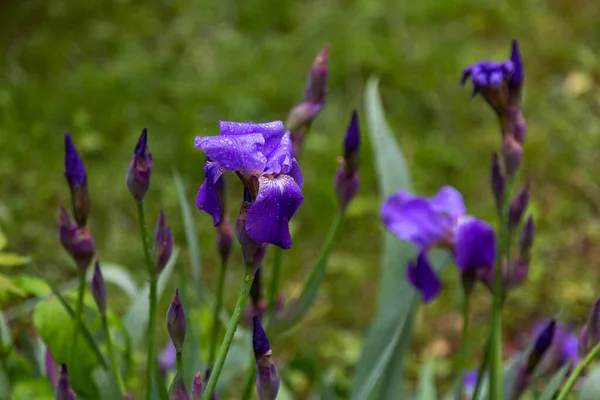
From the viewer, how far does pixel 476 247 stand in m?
0.83

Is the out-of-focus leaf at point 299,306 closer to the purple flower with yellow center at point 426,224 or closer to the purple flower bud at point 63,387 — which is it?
the purple flower with yellow center at point 426,224

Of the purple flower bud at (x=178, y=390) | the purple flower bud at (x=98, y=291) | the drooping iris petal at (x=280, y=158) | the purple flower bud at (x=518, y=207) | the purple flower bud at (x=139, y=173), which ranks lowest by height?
the purple flower bud at (x=178, y=390)

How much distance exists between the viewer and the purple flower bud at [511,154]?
76 centimetres

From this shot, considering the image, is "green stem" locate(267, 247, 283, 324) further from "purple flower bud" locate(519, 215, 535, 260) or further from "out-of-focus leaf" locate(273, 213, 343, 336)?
"purple flower bud" locate(519, 215, 535, 260)

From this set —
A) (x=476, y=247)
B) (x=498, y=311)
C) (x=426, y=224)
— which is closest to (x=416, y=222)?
(x=426, y=224)

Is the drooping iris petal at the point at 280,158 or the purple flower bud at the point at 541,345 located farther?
the purple flower bud at the point at 541,345

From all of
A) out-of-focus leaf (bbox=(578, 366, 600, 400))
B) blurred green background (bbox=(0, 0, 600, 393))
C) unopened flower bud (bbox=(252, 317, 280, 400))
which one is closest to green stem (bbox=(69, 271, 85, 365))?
unopened flower bud (bbox=(252, 317, 280, 400))

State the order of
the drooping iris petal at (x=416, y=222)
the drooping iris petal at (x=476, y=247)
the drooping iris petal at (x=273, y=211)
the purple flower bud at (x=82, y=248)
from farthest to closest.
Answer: the drooping iris petal at (x=416, y=222) → the drooping iris petal at (x=476, y=247) → the purple flower bud at (x=82, y=248) → the drooping iris petal at (x=273, y=211)

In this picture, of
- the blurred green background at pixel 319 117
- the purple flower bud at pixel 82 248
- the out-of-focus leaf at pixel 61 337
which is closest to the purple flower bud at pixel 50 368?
the out-of-focus leaf at pixel 61 337

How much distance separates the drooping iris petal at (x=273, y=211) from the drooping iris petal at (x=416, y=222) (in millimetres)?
454

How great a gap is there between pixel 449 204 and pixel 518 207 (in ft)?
0.52

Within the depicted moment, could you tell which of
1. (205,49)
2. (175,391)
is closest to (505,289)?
(175,391)

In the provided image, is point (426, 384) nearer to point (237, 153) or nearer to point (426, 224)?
point (426, 224)

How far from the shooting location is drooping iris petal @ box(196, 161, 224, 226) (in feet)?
1.73
